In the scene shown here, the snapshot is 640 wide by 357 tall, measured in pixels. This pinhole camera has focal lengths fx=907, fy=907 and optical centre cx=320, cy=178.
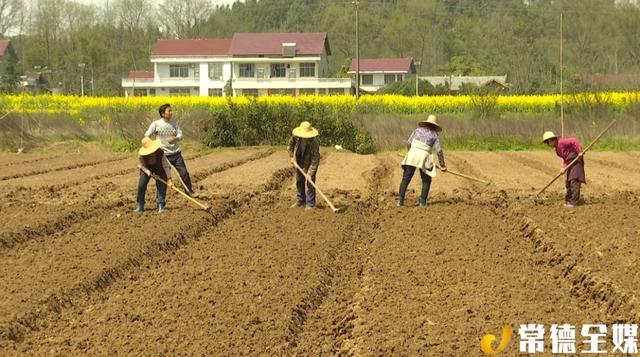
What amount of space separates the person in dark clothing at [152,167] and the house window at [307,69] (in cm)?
6199

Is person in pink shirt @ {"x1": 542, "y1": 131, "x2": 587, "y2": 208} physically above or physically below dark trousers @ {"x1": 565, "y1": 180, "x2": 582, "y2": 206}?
above

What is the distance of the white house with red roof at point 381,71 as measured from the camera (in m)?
84.2

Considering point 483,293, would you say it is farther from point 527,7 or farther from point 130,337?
point 527,7

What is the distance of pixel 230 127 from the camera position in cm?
3159

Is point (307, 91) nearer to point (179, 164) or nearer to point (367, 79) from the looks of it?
point (367, 79)

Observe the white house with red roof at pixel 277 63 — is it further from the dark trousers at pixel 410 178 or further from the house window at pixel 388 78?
the dark trousers at pixel 410 178

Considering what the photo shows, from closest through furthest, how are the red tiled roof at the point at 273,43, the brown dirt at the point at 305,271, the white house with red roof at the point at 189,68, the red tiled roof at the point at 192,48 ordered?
the brown dirt at the point at 305,271 < the red tiled roof at the point at 273,43 < the white house with red roof at the point at 189,68 < the red tiled roof at the point at 192,48

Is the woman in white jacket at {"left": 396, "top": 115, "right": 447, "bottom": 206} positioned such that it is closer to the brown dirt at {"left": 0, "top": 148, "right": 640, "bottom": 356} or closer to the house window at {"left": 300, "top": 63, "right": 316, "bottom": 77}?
the brown dirt at {"left": 0, "top": 148, "right": 640, "bottom": 356}

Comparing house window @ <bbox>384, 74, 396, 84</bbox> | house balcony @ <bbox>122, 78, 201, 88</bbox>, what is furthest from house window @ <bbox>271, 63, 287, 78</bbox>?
house window @ <bbox>384, 74, 396, 84</bbox>

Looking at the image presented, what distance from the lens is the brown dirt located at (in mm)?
7062

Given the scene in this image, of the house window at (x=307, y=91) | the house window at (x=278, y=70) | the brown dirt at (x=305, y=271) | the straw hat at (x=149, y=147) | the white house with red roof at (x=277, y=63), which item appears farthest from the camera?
the house window at (x=278, y=70)

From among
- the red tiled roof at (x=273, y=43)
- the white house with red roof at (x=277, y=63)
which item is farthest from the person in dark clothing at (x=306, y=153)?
the red tiled roof at (x=273, y=43)

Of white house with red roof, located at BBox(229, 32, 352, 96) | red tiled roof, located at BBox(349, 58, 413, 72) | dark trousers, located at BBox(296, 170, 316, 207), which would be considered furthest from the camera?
red tiled roof, located at BBox(349, 58, 413, 72)

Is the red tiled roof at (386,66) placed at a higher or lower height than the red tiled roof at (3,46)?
lower
